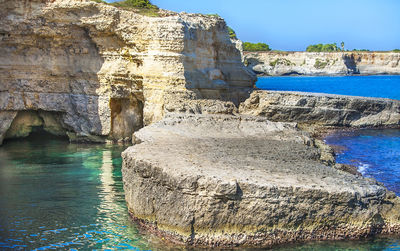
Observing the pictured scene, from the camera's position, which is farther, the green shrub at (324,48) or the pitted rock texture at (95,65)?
the green shrub at (324,48)

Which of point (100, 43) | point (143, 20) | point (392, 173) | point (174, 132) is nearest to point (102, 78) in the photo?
point (100, 43)

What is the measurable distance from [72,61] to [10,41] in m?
2.70

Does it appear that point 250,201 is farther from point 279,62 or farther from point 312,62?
point 312,62

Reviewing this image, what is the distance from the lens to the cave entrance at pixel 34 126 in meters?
22.6

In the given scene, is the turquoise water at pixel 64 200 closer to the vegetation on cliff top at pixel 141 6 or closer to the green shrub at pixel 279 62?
the vegetation on cliff top at pixel 141 6

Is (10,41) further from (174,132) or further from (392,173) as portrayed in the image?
(392,173)

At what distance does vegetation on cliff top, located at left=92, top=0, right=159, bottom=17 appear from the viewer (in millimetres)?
22500

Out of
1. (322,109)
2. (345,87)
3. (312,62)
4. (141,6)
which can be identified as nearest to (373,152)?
(322,109)

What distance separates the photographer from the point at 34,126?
2367 centimetres

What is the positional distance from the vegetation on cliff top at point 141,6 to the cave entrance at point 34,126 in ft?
19.3

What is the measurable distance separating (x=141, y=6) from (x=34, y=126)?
8.14m

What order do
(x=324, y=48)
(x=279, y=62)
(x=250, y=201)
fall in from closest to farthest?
(x=250, y=201)
(x=279, y=62)
(x=324, y=48)

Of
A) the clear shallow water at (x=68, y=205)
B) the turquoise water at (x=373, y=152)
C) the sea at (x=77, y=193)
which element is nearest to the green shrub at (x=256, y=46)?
the turquoise water at (x=373, y=152)

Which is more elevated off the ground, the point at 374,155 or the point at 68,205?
the point at 374,155
